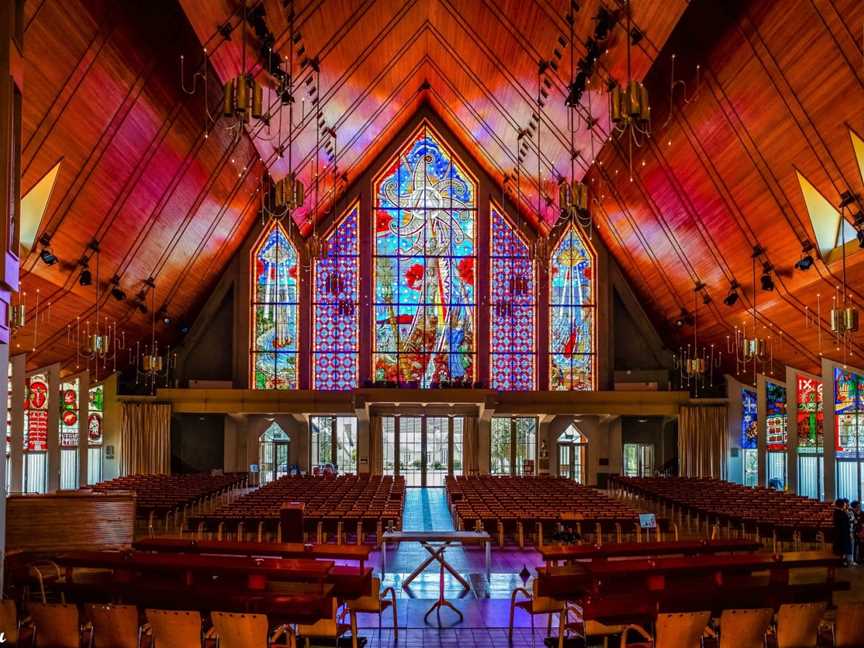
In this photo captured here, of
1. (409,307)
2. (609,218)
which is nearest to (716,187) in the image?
(609,218)

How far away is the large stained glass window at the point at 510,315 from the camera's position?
31.1m

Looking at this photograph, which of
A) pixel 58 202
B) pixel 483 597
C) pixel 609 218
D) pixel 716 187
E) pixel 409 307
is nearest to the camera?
pixel 483 597

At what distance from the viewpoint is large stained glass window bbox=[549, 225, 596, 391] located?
102 ft

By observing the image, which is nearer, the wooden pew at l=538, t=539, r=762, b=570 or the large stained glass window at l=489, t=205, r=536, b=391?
the wooden pew at l=538, t=539, r=762, b=570

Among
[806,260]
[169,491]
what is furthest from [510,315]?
[806,260]

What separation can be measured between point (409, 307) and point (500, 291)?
9.91 feet

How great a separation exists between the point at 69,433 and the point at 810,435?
64.5 ft

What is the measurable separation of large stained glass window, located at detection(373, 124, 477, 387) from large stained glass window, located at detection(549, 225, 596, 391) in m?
2.71

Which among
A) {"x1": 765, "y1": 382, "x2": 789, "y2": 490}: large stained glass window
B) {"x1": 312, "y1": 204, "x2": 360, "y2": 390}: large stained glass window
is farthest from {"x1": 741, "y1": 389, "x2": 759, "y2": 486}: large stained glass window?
{"x1": 312, "y1": 204, "x2": 360, "y2": 390}: large stained glass window

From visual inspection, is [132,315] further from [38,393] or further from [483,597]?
[483,597]

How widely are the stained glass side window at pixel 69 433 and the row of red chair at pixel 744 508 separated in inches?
596

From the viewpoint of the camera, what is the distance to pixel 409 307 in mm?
30984

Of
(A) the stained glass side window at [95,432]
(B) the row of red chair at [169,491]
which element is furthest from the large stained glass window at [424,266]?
(A) the stained glass side window at [95,432]

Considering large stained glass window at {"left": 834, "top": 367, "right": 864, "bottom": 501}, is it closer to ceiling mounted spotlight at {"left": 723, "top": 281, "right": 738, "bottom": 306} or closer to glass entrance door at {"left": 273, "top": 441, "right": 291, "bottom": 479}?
ceiling mounted spotlight at {"left": 723, "top": 281, "right": 738, "bottom": 306}
